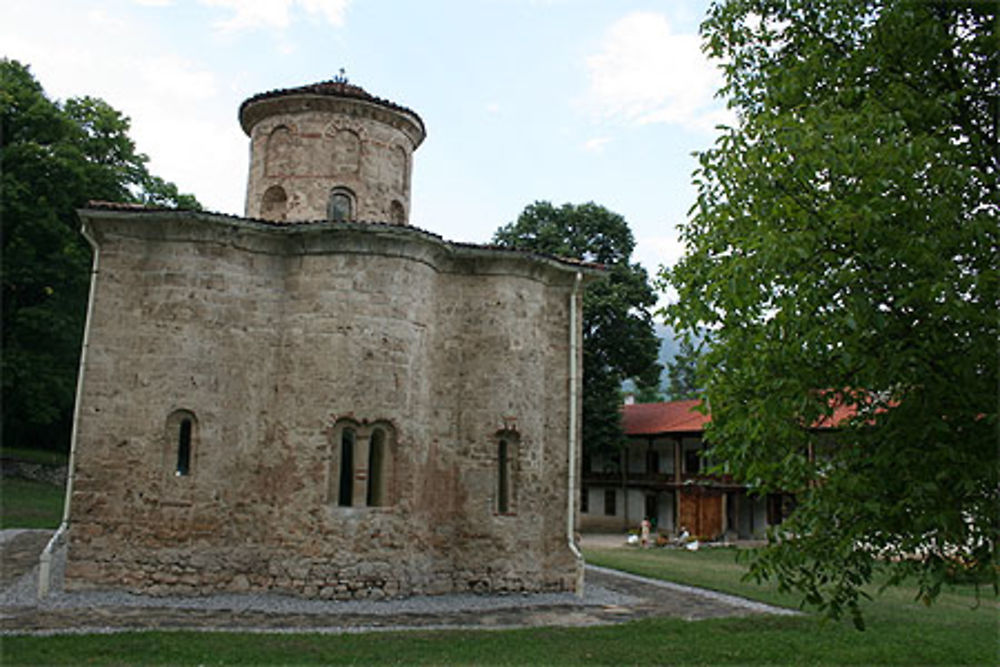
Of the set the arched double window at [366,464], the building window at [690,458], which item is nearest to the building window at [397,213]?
the arched double window at [366,464]

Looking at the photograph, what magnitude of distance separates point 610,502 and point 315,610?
25226mm

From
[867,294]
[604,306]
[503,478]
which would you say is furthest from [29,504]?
[867,294]

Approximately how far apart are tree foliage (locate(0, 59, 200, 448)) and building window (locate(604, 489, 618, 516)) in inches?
883

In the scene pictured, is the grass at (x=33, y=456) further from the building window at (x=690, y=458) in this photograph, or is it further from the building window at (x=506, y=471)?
the building window at (x=690, y=458)

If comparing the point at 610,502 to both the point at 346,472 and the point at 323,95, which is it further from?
the point at 323,95

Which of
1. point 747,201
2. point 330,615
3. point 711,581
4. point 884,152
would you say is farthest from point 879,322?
point 711,581

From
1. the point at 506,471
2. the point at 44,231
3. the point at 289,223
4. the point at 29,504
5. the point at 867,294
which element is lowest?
the point at 29,504

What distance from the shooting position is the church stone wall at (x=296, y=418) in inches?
514

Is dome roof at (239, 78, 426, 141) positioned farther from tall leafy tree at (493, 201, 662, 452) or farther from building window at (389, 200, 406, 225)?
tall leafy tree at (493, 201, 662, 452)

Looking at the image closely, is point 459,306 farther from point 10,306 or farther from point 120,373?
point 10,306

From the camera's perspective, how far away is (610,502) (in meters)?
35.8

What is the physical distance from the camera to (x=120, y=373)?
13.4m

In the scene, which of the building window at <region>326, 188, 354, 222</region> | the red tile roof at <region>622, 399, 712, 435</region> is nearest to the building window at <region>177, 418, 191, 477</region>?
the building window at <region>326, 188, 354, 222</region>

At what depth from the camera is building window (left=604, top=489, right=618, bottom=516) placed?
35.4 meters
